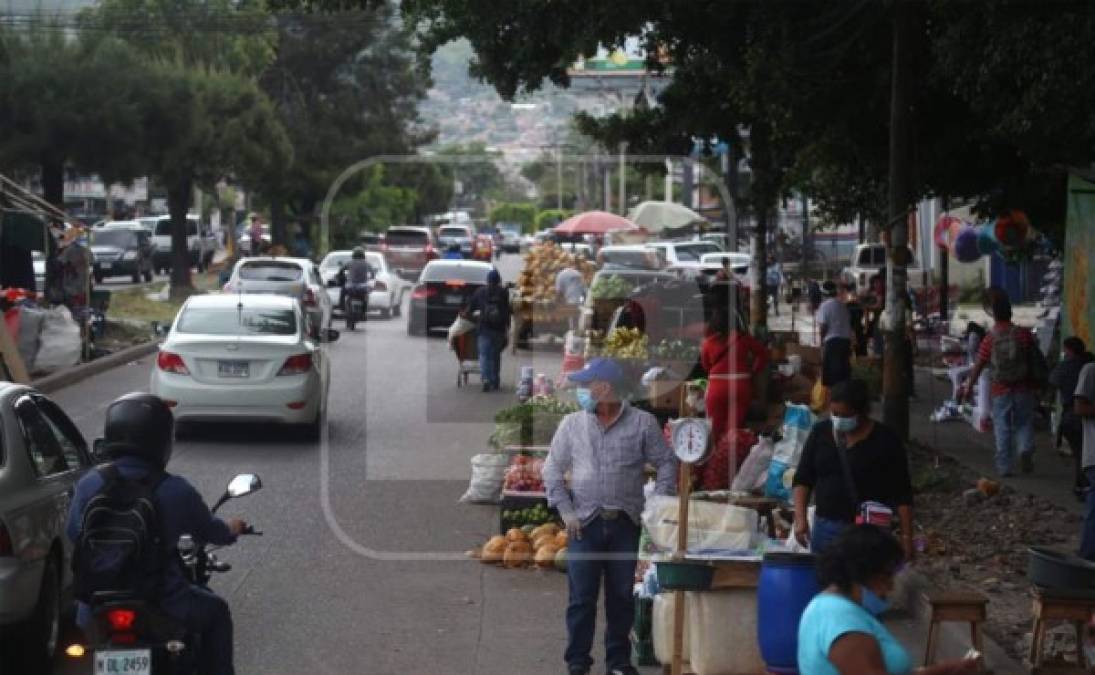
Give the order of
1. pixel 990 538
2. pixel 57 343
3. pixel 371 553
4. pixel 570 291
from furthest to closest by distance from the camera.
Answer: pixel 570 291 < pixel 57 343 < pixel 990 538 < pixel 371 553

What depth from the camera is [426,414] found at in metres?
21.9

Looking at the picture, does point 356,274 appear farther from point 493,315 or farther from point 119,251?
point 119,251

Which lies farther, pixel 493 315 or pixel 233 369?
pixel 493 315

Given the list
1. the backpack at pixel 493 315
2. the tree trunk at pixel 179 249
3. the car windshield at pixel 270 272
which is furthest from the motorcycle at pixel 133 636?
the tree trunk at pixel 179 249

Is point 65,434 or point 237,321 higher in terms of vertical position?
point 237,321

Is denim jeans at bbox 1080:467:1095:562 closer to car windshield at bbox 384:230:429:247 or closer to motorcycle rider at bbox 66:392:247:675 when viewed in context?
motorcycle rider at bbox 66:392:247:675

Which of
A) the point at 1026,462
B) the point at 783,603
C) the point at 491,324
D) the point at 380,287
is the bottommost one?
the point at 1026,462

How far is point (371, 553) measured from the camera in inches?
514

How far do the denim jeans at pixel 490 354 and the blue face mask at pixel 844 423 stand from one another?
15282 millimetres

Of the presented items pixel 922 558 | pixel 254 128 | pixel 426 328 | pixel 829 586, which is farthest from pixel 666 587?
pixel 254 128

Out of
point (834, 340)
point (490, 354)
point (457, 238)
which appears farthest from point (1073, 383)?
point (457, 238)

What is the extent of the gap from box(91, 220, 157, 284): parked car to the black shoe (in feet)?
125

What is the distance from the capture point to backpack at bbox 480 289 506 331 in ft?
79.2

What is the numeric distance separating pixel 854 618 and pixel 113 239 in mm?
48002
